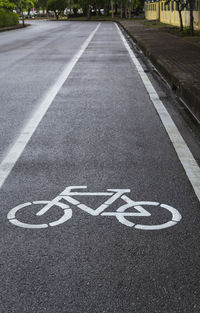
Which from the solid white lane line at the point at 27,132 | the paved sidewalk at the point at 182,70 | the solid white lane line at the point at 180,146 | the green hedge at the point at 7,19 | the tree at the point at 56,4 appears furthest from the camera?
the tree at the point at 56,4

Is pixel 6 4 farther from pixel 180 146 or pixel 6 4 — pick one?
pixel 180 146

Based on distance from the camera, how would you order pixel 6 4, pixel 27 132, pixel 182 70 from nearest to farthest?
pixel 27 132 → pixel 182 70 → pixel 6 4

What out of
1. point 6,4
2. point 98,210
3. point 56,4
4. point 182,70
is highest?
point 98,210

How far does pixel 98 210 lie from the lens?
4164mm

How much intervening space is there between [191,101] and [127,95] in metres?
1.80

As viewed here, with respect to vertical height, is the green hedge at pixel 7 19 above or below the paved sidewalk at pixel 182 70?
below

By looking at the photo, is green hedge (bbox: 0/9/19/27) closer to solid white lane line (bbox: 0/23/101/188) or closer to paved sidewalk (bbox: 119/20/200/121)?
paved sidewalk (bbox: 119/20/200/121)

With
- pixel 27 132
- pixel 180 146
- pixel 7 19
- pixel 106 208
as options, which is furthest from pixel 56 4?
pixel 106 208

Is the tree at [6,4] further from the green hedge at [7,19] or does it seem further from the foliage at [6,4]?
the green hedge at [7,19]

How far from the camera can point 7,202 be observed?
4375 millimetres

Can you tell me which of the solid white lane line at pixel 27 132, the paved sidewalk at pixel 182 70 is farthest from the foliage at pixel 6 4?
the solid white lane line at pixel 27 132

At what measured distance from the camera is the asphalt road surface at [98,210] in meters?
2.94

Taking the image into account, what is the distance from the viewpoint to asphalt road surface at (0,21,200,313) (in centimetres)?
294

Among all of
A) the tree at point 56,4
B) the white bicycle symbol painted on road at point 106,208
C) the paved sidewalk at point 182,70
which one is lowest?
the tree at point 56,4
